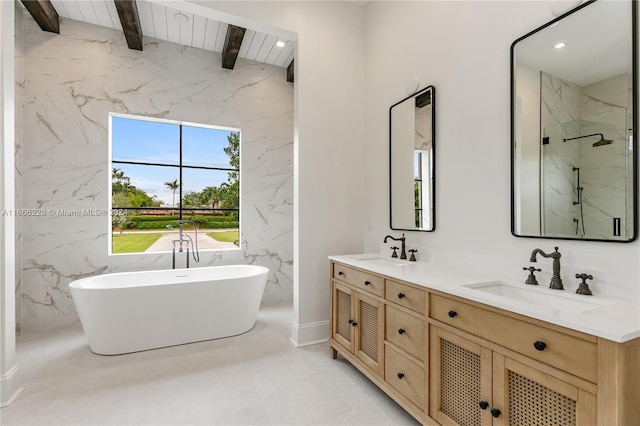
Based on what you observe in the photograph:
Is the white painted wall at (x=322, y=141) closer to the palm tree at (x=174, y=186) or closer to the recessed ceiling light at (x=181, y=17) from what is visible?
the recessed ceiling light at (x=181, y=17)

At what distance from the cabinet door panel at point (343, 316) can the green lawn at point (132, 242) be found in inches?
120

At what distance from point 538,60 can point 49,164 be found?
4.50 meters

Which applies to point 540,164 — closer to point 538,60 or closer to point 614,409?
point 538,60

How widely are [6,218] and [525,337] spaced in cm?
307

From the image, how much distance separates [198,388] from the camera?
222cm

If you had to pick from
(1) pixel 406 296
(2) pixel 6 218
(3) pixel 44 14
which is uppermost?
(3) pixel 44 14

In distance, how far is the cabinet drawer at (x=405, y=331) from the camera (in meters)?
1.73

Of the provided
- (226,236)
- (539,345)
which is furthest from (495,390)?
(226,236)

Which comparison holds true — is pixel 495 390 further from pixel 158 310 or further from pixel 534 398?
pixel 158 310

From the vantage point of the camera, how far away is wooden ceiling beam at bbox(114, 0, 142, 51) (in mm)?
3111

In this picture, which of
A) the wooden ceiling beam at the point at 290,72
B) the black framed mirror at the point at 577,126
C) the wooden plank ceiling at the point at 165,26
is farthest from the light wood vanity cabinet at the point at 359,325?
the wooden ceiling beam at the point at 290,72

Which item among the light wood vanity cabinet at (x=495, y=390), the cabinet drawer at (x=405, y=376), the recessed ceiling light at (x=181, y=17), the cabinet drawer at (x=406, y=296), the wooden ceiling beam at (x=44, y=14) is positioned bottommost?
the cabinet drawer at (x=405, y=376)

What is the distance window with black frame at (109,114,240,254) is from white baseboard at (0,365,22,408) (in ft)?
6.61

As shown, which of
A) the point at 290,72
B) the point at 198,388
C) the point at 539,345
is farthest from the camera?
the point at 290,72
